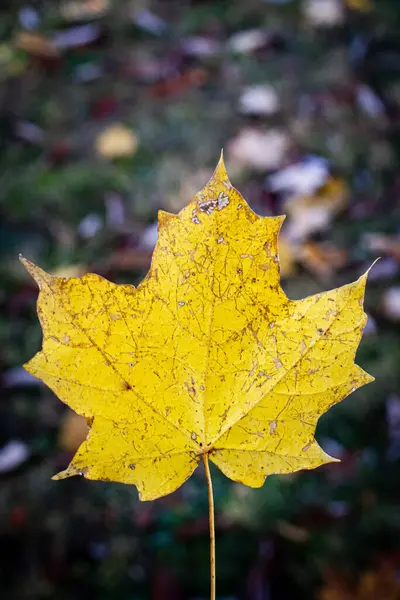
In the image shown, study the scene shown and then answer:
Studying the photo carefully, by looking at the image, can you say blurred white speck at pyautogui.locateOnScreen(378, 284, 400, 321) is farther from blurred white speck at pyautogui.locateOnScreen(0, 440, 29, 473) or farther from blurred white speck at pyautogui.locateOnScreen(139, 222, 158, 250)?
blurred white speck at pyautogui.locateOnScreen(0, 440, 29, 473)

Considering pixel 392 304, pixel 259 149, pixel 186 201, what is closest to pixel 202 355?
pixel 392 304

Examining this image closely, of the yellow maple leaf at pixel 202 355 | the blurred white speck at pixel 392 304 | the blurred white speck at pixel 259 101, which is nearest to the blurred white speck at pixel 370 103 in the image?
the blurred white speck at pixel 259 101

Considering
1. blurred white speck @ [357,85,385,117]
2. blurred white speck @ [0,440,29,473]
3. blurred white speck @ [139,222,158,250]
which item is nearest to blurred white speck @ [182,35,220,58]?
blurred white speck @ [357,85,385,117]

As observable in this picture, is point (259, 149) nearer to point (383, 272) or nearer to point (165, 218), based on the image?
point (383, 272)

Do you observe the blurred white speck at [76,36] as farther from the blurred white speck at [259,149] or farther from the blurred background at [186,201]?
the blurred white speck at [259,149]

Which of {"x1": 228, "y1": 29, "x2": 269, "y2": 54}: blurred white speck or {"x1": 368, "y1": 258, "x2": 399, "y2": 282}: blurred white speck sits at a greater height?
{"x1": 228, "y1": 29, "x2": 269, "y2": 54}: blurred white speck

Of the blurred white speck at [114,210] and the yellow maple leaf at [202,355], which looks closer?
the yellow maple leaf at [202,355]
